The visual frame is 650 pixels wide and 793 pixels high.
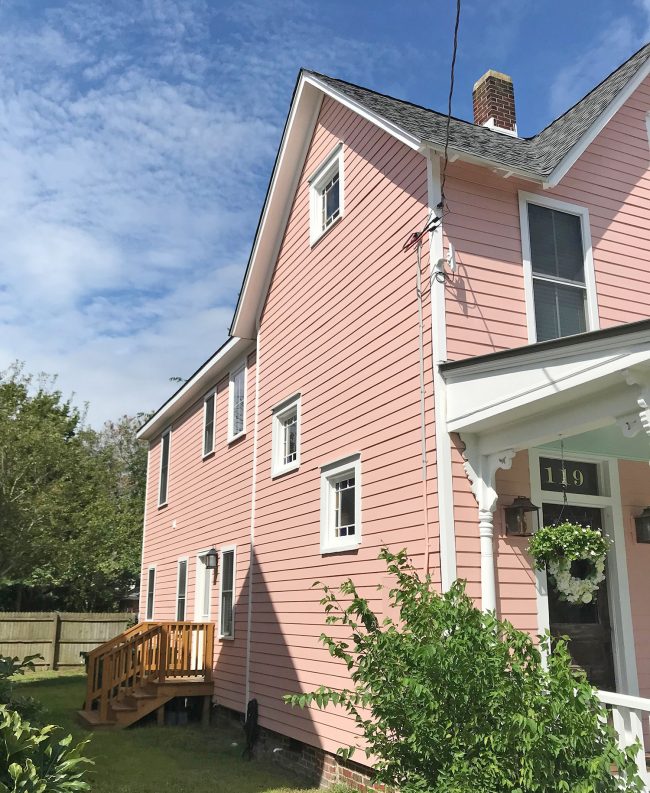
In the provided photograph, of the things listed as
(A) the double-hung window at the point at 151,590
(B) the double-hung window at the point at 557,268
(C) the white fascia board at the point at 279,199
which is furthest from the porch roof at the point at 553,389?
(A) the double-hung window at the point at 151,590

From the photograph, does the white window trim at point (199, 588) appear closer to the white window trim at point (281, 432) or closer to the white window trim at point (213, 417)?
the white window trim at point (213, 417)

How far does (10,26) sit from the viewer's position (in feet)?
23.8

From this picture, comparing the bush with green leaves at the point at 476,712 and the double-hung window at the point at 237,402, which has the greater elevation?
the double-hung window at the point at 237,402

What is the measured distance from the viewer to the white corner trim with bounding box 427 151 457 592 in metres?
6.56

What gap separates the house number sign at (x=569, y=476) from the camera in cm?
740

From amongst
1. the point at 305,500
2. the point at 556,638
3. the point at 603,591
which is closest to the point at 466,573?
the point at 556,638

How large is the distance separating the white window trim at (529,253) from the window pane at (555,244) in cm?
5

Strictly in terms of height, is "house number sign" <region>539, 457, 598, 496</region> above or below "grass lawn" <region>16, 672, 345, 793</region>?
above

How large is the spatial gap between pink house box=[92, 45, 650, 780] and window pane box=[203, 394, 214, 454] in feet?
9.82

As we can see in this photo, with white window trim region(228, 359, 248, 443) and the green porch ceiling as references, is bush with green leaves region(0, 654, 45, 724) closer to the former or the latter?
the green porch ceiling

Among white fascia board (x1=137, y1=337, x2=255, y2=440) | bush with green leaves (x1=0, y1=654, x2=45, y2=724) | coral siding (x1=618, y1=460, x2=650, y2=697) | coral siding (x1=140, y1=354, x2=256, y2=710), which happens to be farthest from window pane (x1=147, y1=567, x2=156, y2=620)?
coral siding (x1=618, y1=460, x2=650, y2=697)

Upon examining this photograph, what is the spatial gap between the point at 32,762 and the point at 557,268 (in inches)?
270

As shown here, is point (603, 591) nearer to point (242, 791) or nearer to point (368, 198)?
point (242, 791)

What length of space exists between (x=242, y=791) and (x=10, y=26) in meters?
8.28
